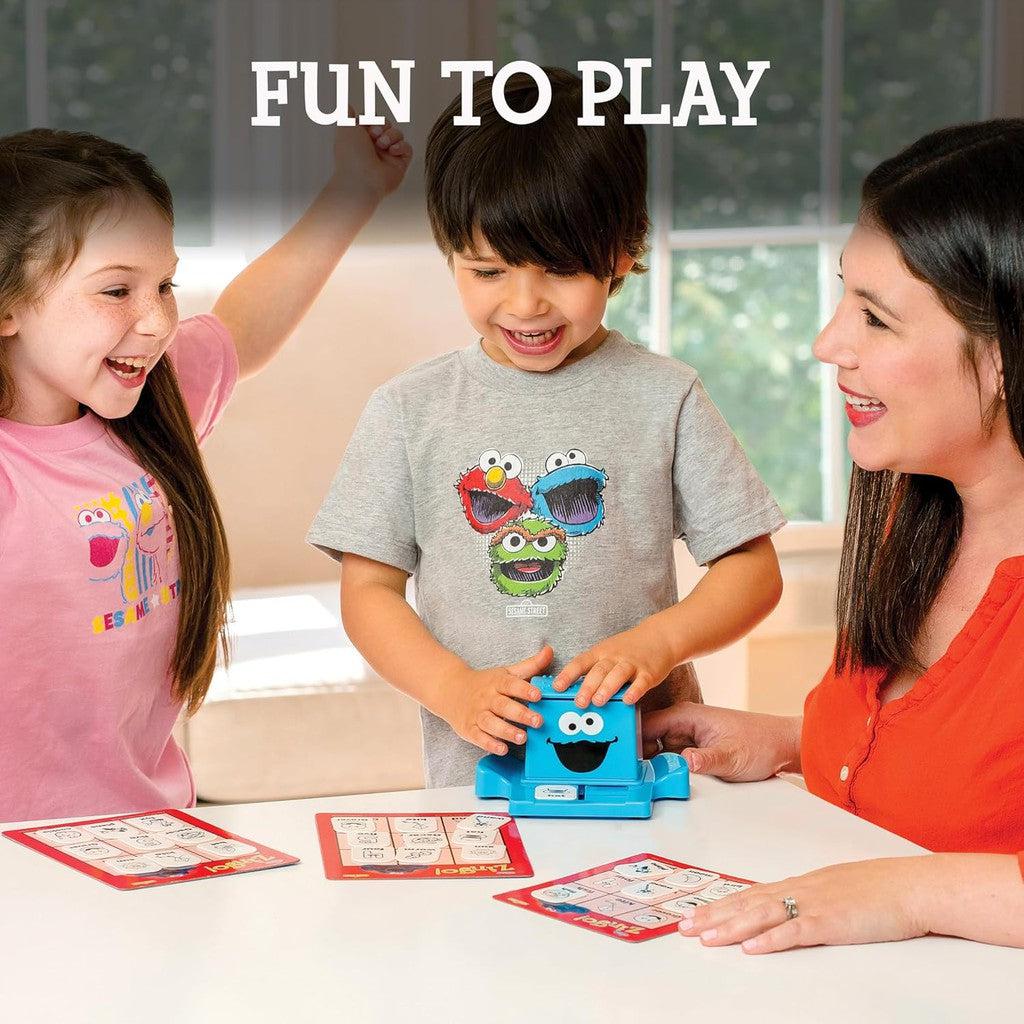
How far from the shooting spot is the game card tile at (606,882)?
751 millimetres

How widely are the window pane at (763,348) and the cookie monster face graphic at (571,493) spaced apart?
1691mm

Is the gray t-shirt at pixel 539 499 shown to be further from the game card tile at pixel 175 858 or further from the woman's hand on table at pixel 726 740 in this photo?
the game card tile at pixel 175 858

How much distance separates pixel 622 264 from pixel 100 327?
1.40ft

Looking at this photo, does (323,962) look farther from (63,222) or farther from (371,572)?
(63,222)

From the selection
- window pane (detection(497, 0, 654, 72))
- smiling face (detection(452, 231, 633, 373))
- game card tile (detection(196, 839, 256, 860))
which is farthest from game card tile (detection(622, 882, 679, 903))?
window pane (detection(497, 0, 654, 72))

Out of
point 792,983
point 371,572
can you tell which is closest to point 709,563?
point 371,572

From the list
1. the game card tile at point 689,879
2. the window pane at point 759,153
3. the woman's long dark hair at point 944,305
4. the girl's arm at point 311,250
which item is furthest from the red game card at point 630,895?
the window pane at point 759,153

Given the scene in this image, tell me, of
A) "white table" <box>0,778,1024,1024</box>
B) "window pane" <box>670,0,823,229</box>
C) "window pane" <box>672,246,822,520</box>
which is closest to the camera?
"white table" <box>0,778,1024,1024</box>

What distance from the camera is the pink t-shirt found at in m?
1.02

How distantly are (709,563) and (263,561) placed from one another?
1.37 metres

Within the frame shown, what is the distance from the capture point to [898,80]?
2.66 m

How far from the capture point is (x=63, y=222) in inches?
40.9

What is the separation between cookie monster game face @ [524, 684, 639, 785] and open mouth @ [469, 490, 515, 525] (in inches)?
9.2

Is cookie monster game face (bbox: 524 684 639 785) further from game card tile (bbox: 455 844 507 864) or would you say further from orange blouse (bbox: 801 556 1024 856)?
orange blouse (bbox: 801 556 1024 856)
